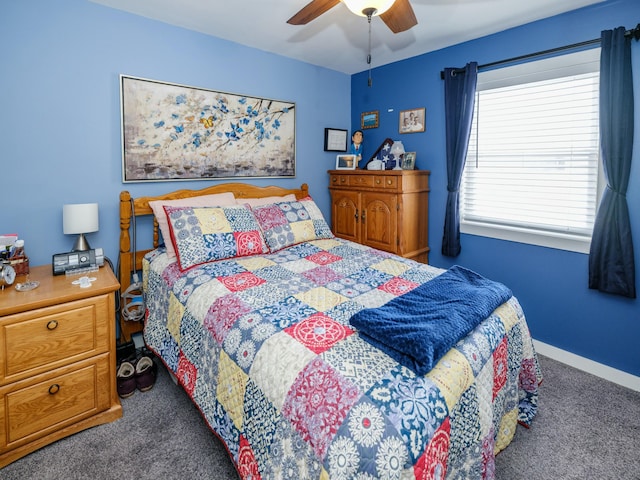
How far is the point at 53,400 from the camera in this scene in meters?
1.77

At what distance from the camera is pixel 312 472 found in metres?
1.04

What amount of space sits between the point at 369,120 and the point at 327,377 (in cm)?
320

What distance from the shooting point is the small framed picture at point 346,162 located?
371cm

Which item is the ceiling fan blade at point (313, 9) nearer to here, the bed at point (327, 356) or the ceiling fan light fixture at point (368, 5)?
the ceiling fan light fixture at point (368, 5)

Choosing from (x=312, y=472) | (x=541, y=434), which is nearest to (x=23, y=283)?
(x=312, y=472)

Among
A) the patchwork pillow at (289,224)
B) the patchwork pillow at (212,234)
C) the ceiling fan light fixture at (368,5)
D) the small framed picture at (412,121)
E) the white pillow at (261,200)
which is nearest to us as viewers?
the ceiling fan light fixture at (368,5)

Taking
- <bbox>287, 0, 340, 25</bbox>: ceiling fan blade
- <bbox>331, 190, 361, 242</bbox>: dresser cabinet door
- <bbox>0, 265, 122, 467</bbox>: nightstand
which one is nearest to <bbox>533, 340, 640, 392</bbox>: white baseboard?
<bbox>331, 190, 361, 242</bbox>: dresser cabinet door

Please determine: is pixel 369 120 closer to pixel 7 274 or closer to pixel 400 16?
pixel 400 16

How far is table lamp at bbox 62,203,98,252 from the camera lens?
7.09 feet

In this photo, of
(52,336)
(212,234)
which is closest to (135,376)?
(52,336)

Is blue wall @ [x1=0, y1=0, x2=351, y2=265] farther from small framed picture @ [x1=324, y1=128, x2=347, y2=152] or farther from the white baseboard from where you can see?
the white baseboard

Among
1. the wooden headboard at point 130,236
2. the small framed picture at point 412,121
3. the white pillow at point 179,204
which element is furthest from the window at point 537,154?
the wooden headboard at point 130,236

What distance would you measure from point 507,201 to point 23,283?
334cm

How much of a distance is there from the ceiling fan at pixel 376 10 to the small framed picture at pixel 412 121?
4.40 ft
